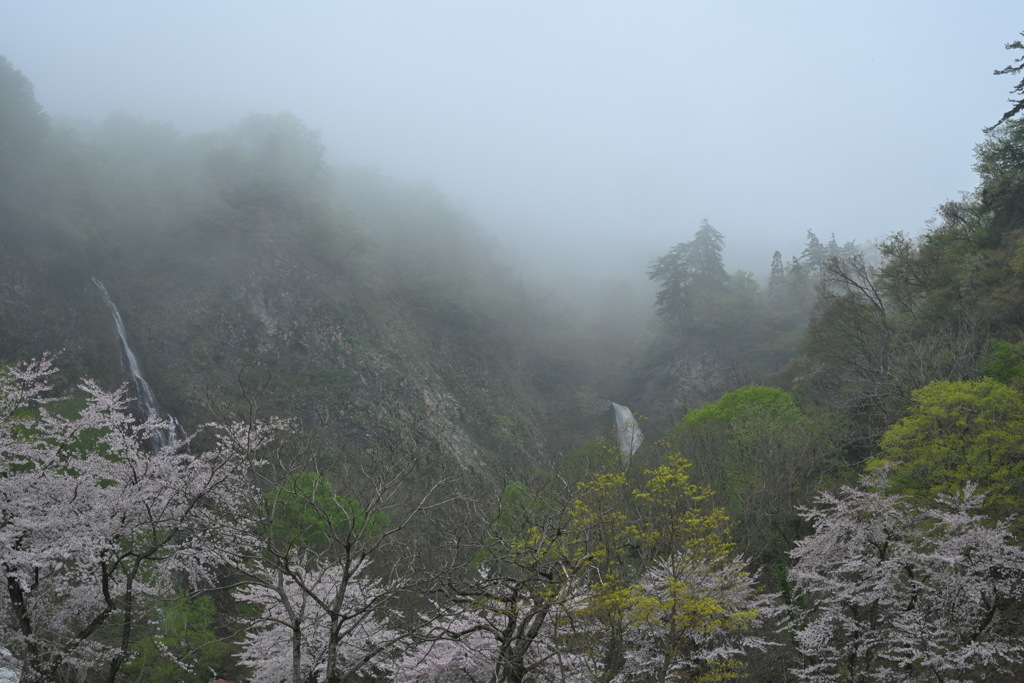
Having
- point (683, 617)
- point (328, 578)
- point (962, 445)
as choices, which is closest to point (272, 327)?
point (328, 578)

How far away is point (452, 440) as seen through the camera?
144 ft

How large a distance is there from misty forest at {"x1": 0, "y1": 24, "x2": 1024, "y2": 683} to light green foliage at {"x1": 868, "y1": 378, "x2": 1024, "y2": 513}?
10cm

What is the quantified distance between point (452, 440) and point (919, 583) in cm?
3270

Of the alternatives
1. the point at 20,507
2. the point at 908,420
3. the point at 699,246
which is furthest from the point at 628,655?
the point at 699,246

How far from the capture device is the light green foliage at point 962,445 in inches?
583

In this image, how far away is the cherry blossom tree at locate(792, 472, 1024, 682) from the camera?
42.1ft

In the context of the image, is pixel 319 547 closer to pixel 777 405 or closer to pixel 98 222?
pixel 777 405

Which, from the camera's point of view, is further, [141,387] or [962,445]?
[141,387]

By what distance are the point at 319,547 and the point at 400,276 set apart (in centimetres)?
3888

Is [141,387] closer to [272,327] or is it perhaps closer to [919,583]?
[272,327]

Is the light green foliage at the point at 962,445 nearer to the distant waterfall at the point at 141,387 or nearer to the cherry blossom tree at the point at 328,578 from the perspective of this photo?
the cherry blossom tree at the point at 328,578

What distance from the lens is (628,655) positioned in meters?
15.0

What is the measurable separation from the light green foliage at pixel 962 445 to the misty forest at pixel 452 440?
0.33 feet

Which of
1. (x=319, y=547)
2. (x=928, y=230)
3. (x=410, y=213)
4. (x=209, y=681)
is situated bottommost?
(x=209, y=681)
